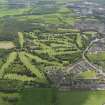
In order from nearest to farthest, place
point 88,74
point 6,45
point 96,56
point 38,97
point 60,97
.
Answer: point 38,97 → point 60,97 → point 88,74 → point 96,56 → point 6,45

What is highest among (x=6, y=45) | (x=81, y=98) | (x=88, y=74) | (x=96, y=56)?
(x=6, y=45)

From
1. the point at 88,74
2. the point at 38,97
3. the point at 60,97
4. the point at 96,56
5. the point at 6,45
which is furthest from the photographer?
the point at 6,45

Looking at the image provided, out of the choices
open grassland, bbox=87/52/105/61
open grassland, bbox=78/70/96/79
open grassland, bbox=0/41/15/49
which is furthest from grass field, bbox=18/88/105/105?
open grassland, bbox=0/41/15/49

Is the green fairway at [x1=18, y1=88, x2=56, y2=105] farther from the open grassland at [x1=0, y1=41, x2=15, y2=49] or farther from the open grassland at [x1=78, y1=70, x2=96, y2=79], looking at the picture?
the open grassland at [x1=0, y1=41, x2=15, y2=49]

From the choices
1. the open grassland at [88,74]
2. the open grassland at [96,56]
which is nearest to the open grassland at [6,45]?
the open grassland at [96,56]

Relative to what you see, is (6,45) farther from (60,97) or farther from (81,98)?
(81,98)

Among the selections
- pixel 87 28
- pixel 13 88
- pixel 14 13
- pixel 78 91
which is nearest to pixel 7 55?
pixel 13 88

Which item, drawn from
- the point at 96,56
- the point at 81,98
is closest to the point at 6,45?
the point at 96,56

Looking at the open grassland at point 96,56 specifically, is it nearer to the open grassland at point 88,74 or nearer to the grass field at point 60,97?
the open grassland at point 88,74

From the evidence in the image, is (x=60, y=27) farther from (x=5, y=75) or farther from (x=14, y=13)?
(x=5, y=75)
